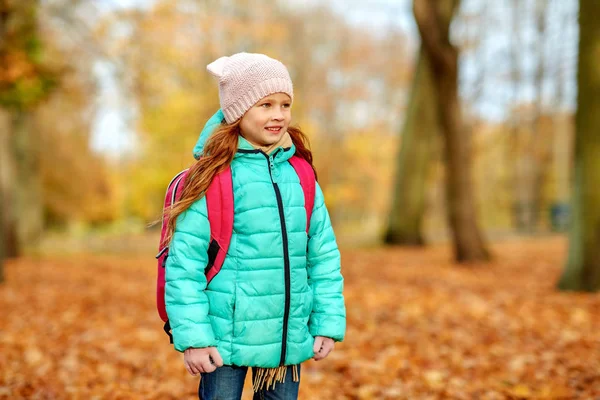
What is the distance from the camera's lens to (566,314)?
22.9 ft

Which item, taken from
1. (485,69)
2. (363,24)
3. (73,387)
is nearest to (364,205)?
(363,24)

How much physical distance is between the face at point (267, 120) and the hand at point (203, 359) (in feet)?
2.76

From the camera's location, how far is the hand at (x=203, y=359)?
230 centimetres

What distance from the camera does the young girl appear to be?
7.68ft

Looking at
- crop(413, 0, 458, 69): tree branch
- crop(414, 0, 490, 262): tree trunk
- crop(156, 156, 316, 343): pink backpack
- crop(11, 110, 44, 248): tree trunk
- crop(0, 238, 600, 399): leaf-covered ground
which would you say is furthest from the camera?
crop(11, 110, 44, 248): tree trunk

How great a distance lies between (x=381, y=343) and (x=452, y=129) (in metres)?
6.63

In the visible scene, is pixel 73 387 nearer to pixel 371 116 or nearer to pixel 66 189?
pixel 66 189

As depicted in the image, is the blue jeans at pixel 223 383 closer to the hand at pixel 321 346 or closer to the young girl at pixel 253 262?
the young girl at pixel 253 262

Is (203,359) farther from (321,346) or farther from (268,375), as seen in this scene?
(321,346)

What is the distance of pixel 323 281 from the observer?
8.49 feet

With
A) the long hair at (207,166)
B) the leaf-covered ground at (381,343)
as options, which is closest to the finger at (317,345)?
the long hair at (207,166)

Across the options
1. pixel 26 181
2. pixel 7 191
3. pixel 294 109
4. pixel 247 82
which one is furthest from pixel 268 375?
pixel 294 109

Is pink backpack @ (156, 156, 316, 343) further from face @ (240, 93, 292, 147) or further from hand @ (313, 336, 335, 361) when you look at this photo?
hand @ (313, 336, 335, 361)

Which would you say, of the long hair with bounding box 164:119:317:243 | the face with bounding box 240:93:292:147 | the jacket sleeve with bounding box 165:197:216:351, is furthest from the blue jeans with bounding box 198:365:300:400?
the face with bounding box 240:93:292:147
